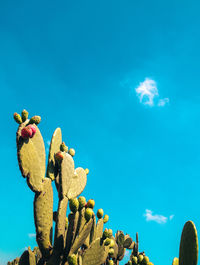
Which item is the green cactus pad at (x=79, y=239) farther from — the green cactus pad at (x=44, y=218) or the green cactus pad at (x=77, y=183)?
the green cactus pad at (x=77, y=183)

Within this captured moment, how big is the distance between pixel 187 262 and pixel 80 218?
115 centimetres

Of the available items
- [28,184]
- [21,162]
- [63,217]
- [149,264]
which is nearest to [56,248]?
[63,217]

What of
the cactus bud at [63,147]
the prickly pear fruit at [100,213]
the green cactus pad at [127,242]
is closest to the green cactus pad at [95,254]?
the prickly pear fruit at [100,213]

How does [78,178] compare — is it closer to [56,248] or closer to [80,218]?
[80,218]

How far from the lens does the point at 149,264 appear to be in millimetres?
3572

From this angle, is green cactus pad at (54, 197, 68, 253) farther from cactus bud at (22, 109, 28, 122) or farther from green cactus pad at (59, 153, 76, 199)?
cactus bud at (22, 109, 28, 122)

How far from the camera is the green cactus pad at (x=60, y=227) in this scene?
2.31m

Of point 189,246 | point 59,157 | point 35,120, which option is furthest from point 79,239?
point 35,120

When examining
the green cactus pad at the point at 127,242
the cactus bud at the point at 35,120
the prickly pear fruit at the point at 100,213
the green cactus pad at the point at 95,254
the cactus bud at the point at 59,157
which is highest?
the cactus bud at the point at 35,120

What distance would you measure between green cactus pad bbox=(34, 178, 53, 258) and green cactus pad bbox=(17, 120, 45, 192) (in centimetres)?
7

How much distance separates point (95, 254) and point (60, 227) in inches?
20.5

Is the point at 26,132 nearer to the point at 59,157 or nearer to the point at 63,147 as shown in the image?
the point at 59,157

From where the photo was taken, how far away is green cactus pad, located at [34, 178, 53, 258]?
7.58 feet

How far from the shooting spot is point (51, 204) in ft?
7.99
